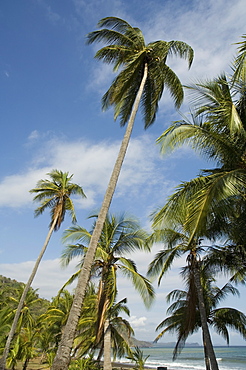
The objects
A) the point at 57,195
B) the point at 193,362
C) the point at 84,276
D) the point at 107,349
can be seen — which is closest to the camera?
the point at 84,276

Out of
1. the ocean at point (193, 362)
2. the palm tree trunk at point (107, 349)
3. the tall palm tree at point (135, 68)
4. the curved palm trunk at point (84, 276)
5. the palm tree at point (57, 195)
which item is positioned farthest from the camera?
the ocean at point (193, 362)

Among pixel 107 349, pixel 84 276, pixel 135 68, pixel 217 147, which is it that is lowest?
pixel 107 349

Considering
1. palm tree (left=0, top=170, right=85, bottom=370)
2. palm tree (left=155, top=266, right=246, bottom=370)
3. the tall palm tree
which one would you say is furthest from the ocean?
the tall palm tree

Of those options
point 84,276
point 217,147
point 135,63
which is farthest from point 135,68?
point 84,276

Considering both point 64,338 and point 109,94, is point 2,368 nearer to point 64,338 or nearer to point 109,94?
point 64,338

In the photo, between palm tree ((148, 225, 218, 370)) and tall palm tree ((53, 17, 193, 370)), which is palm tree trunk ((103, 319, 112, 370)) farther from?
tall palm tree ((53, 17, 193, 370))

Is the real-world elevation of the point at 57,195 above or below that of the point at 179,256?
above

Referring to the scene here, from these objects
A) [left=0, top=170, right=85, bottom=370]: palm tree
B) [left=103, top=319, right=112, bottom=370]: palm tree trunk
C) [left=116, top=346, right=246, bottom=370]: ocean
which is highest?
[left=0, top=170, right=85, bottom=370]: palm tree

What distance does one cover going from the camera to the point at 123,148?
9.47 metres

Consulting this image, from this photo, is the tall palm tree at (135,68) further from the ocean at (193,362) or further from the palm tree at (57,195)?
the ocean at (193,362)

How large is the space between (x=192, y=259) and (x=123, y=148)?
667 centimetres

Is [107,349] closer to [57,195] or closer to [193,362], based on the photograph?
[57,195]

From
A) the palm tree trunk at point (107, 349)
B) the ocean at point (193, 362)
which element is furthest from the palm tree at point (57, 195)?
the ocean at point (193, 362)

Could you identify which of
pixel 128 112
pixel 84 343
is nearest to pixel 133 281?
pixel 128 112
